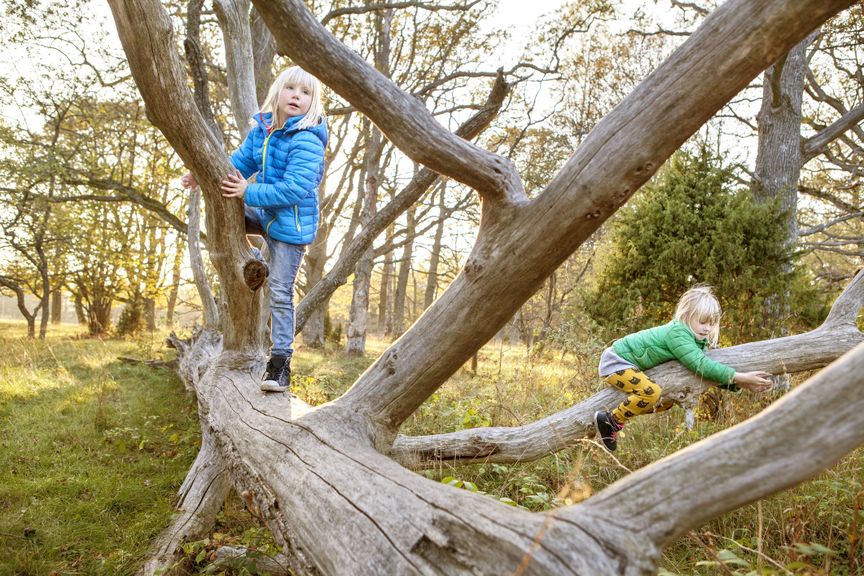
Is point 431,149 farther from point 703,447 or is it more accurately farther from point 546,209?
point 703,447

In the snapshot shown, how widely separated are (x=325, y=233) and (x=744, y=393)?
12631mm

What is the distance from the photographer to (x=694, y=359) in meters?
3.72

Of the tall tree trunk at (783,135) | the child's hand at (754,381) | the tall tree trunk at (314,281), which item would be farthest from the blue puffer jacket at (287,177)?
the tall tree trunk at (314,281)

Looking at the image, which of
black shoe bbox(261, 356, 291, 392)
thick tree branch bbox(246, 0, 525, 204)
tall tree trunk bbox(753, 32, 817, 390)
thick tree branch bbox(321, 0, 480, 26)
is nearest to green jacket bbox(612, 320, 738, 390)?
thick tree branch bbox(246, 0, 525, 204)

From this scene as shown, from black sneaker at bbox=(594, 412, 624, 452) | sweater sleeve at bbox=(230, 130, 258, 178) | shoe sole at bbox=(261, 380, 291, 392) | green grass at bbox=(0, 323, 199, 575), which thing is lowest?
green grass at bbox=(0, 323, 199, 575)

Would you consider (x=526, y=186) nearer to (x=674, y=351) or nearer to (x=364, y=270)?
(x=364, y=270)

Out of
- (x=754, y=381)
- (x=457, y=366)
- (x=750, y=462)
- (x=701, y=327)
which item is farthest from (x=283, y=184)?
(x=754, y=381)

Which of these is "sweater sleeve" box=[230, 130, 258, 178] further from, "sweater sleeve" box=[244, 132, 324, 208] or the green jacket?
the green jacket

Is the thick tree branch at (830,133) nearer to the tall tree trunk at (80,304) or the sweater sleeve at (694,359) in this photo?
the sweater sleeve at (694,359)

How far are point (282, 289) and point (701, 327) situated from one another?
3.06m

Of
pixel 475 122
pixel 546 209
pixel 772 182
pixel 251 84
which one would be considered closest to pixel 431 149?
pixel 546 209

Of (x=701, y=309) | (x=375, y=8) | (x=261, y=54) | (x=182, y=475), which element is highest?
(x=375, y=8)

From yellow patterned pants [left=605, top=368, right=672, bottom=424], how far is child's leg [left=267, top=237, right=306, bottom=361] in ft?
8.04

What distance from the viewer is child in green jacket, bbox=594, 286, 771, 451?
3.68 m
